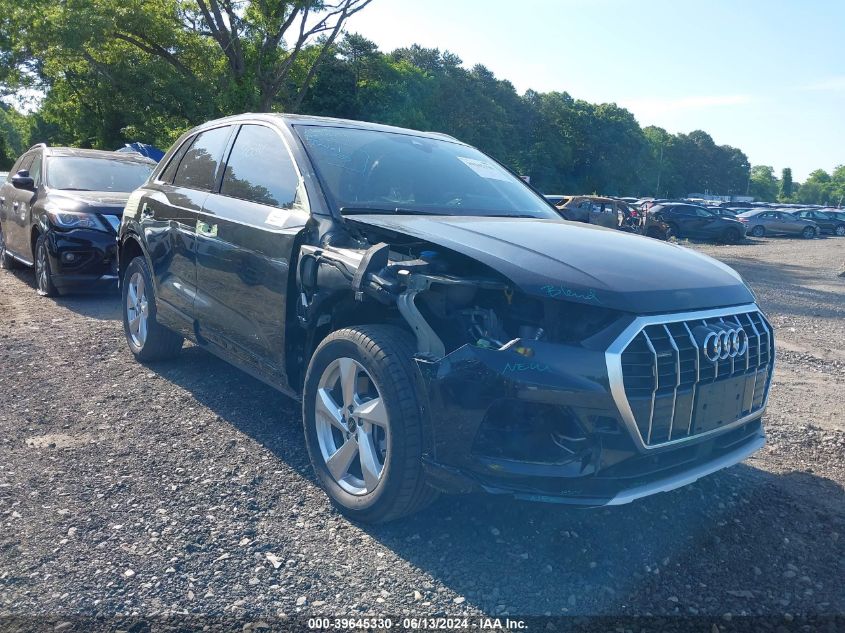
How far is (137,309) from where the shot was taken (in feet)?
19.6

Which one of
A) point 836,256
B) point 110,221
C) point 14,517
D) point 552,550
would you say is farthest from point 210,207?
point 836,256

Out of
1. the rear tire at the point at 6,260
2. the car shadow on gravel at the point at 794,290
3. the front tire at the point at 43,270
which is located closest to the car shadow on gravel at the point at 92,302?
the front tire at the point at 43,270

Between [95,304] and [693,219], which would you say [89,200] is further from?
[693,219]

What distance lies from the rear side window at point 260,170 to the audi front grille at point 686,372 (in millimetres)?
2069

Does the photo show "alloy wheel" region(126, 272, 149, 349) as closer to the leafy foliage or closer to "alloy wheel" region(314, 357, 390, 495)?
"alloy wheel" region(314, 357, 390, 495)

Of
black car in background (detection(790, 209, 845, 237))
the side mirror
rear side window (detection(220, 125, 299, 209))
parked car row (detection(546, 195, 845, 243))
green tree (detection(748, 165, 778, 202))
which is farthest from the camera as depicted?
green tree (detection(748, 165, 778, 202))

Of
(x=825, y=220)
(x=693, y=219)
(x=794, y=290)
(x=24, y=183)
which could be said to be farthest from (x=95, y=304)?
(x=825, y=220)

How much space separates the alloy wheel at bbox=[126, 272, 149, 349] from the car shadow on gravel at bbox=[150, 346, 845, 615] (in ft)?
7.34

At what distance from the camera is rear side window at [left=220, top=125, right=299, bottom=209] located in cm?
422

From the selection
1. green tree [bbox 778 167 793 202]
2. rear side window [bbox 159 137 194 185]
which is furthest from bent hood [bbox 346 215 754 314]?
green tree [bbox 778 167 793 202]

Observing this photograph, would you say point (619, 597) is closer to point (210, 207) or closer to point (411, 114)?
point (210, 207)

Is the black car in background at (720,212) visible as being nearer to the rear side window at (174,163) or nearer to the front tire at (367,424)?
the rear side window at (174,163)

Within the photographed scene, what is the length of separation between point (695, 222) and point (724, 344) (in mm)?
28311

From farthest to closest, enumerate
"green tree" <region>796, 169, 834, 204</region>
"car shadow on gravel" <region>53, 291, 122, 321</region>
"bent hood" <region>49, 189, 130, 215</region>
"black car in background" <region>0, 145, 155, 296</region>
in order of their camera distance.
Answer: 1. "green tree" <region>796, 169, 834, 204</region>
2. "bent hood" <region>49, 189, 130, 215</region>
3. "black car in background" <region>0, 145, 155, 296</region>
4. "car shadow on gravel" <region>53, 291, 122, 321</region>
